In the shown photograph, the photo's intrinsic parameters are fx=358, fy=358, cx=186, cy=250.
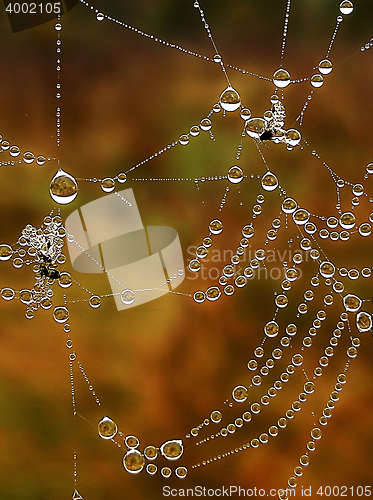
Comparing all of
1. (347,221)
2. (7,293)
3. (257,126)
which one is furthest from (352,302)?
(7,293)

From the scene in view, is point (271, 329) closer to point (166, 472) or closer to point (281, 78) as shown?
point (166, 472)

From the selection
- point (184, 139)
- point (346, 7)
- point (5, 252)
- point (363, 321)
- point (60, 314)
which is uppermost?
point (346, 7)

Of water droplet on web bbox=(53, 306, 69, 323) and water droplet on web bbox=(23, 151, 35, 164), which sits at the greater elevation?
water droplet on web bbox=(23, 151, 35, 164)

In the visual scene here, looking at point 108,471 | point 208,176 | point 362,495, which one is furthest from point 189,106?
point 362,495

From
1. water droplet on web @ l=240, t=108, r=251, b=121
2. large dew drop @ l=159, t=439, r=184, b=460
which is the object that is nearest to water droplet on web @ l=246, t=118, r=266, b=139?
water droplet on web @ l=240, t=108, r=251, b=121

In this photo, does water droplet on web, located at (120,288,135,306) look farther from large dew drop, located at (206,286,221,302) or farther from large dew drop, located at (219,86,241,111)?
large dew drop, located at (219,86,241,111)

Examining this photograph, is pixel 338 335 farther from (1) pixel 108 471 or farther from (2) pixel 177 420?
(1) pixel 108 471

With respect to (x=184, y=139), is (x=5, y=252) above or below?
below
